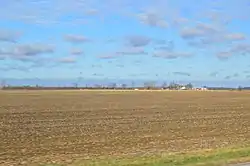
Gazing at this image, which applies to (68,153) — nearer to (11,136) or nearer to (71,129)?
(11,136)

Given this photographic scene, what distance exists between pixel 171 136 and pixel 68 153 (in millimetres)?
8628

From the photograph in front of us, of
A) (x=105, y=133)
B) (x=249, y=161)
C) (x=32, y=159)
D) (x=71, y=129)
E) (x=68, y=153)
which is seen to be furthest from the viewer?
(x=71, y=129)

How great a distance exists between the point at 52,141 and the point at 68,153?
4.73m

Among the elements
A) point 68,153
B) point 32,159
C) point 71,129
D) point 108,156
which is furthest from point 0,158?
point 71,129

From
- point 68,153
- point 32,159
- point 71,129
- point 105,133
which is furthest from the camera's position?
point 71,129

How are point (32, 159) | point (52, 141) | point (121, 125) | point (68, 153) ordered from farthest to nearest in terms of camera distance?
point (121, 125), point (52, 141), point (68, 153), point (32, 159)

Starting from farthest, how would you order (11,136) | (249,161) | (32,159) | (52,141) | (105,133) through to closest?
(105,133), (11,136), (52,141), (32,159), (249,161)

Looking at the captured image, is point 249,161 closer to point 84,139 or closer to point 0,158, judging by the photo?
point 0,158

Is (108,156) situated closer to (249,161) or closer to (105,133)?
(249,161)

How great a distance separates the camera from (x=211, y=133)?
93.1 ft

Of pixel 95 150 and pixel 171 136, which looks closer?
pixel 95 150

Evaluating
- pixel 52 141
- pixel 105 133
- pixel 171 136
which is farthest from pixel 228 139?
pixel 52 141

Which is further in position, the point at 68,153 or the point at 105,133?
the point at 105,133

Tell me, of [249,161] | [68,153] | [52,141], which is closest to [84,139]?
[52,141]
